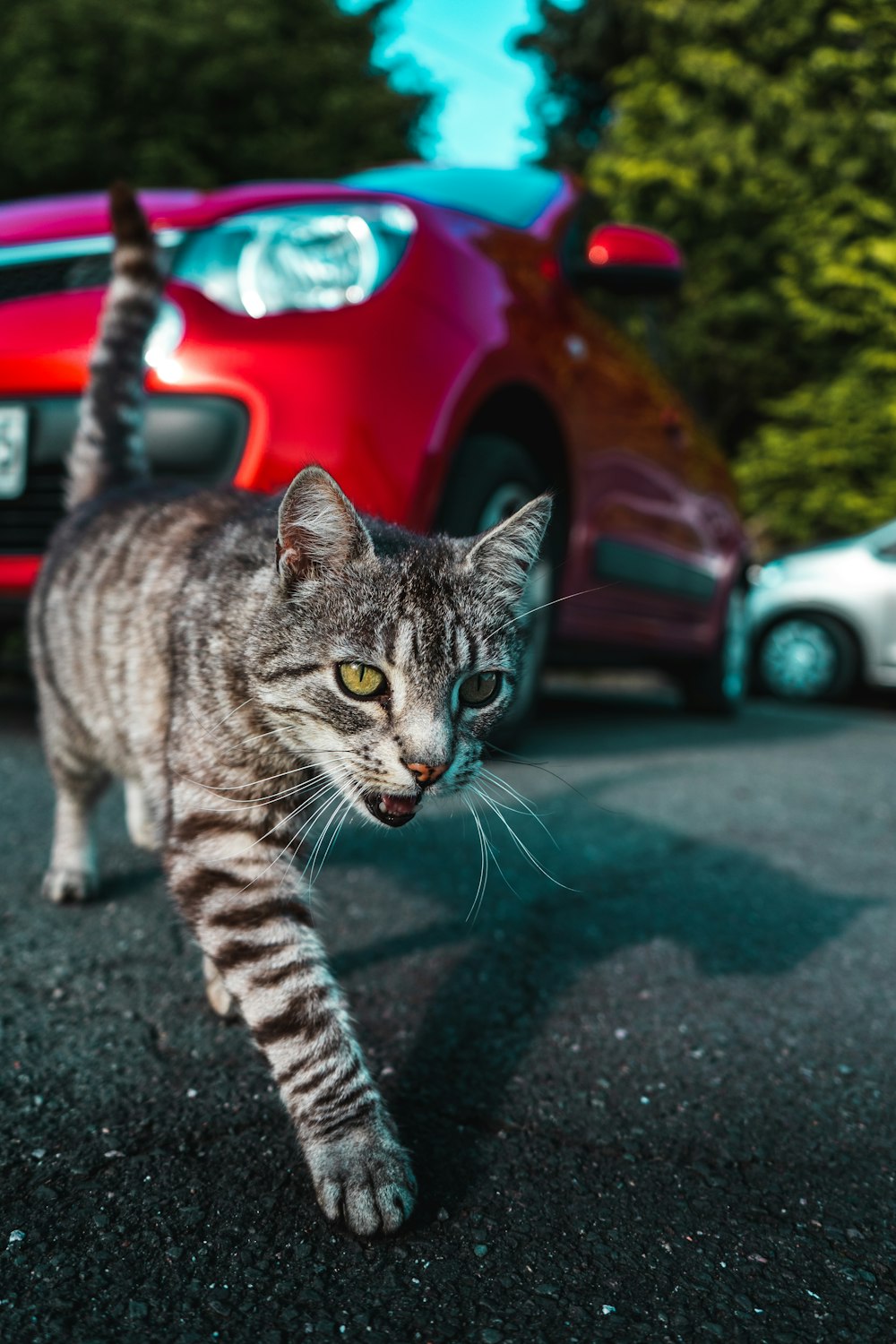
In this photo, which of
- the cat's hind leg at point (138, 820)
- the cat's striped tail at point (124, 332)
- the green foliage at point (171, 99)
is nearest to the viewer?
the cat's striped tail at point (124, 332)

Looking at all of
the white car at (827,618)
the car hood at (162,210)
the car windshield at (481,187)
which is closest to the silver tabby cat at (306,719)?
the car hood at (162,210)

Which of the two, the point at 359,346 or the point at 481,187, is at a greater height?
the point at 481,187

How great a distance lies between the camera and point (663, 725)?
6.31 m

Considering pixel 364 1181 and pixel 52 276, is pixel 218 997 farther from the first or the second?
pixel 52 276

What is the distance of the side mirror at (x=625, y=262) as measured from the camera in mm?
4270

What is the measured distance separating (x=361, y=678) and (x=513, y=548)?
0.43 m

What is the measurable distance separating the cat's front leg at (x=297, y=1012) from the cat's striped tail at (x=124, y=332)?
1.37m

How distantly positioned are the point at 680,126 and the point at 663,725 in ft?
37.9

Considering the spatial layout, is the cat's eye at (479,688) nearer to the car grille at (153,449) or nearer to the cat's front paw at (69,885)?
the cat's front paw at (69,885)

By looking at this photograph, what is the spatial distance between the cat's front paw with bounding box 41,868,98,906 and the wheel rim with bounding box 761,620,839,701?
750 centimetres

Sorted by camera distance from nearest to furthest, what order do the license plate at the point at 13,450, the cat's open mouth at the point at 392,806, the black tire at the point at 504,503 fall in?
the cat's open mouth at the point at 392,806 < the license plate at the point at 13,450 < the black tire at the point at 504,503

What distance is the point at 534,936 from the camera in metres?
2.53

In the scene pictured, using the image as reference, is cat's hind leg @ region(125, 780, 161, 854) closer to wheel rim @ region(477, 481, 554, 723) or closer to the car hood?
wheel rim @ region(477, 481, 554, 723)

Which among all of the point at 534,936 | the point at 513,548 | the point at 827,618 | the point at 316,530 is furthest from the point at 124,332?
the point at 827,618
